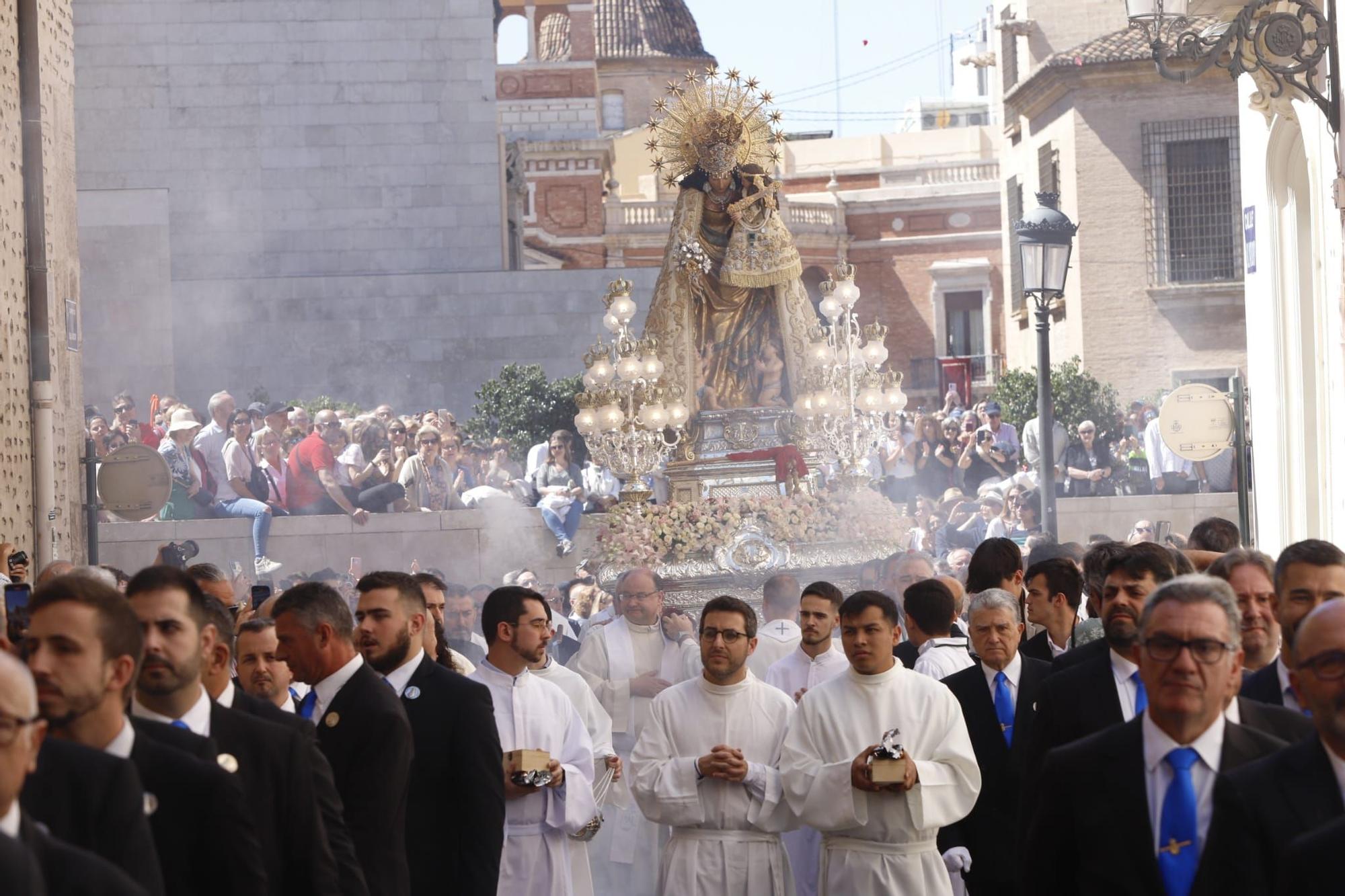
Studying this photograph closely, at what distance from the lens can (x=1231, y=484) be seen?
1783cm

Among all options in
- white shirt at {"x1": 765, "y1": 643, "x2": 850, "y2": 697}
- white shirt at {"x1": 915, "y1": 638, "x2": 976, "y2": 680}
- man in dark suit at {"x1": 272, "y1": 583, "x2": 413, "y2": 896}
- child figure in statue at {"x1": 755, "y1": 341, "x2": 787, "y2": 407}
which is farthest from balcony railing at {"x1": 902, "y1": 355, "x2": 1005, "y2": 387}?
man in dark suit at {"x1": 272, "y1": 583, "x2": 413, "y2": 896}

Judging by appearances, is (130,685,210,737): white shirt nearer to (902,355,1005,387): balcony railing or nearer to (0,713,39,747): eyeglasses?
(0,713,39,747): eyeglasses

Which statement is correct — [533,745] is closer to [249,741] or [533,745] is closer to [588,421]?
[249,741]

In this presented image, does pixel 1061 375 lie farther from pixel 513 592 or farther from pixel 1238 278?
pixel 513 592

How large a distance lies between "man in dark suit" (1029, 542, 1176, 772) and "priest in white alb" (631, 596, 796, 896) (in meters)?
1.32

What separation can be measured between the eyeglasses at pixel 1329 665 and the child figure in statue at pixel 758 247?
12805mm

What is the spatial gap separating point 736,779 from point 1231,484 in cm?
1231

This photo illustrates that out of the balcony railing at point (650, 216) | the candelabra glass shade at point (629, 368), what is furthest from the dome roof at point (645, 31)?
the candelabra glass shade at point (629, 368)

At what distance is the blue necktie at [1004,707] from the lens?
21.9ft

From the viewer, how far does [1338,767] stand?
3621 mm

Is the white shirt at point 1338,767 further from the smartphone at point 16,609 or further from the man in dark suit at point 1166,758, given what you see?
the smartphone at point 16,609

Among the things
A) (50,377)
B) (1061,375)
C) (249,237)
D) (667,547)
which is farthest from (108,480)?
(1061,375)

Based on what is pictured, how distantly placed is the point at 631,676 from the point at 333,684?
416cm

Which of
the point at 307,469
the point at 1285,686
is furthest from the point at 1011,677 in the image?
the point at 307,469
